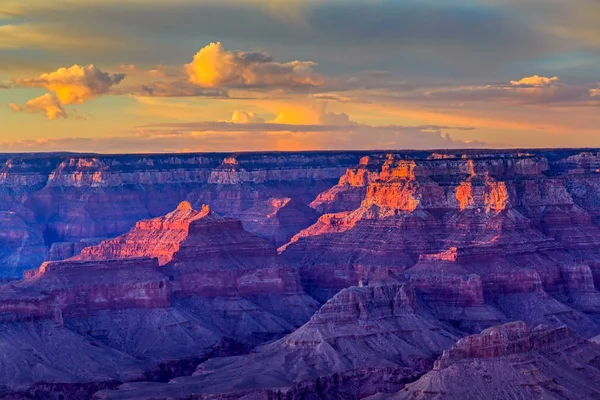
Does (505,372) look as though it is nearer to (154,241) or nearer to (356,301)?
(356,301)

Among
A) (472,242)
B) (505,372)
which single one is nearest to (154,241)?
(472,242)

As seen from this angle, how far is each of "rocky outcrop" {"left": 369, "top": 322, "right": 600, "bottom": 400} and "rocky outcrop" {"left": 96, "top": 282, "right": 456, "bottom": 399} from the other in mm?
12149

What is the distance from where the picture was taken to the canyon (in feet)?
391

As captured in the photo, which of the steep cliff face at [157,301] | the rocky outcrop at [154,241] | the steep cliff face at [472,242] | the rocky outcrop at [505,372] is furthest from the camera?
the rocky outcrop at [154,241]

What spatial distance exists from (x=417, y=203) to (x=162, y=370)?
42.5 metres

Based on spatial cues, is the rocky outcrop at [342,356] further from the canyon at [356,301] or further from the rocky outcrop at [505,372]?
the rocky outcrop at [505,372]

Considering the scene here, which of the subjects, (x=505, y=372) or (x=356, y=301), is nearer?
(x=505, y=372)

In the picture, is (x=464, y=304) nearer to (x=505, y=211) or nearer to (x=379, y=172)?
(x=505, y=211)

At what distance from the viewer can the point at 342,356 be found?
426ft

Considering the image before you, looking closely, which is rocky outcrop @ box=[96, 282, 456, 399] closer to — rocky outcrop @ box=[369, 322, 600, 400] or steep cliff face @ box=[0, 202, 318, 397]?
steep cliff face @ box=[0, 202, 318, 397]

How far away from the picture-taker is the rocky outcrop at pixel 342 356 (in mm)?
121312

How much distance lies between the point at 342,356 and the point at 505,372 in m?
21.3

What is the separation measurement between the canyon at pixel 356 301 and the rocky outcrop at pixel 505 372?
131mm

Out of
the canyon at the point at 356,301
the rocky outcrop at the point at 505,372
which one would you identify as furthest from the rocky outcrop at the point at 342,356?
the rocky outcrop at the point at 505,372
